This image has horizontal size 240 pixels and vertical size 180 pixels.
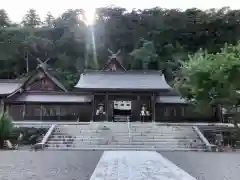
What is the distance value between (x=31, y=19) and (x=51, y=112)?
4339 centimetres

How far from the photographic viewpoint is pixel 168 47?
56.8m

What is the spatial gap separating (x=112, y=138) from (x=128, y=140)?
1.11m

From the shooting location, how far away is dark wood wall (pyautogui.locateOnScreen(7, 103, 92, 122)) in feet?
103

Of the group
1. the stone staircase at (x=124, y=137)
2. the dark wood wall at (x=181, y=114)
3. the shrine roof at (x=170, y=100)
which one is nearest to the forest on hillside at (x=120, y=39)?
the shrine roof at (x=170, y=100)

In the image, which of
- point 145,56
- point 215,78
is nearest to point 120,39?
point 145,56

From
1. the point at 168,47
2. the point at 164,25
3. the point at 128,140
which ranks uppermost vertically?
the point at 164,25

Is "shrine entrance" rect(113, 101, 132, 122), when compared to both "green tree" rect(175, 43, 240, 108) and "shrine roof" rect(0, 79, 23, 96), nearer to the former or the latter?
"green tree" rect(175, 43, 240, 108)

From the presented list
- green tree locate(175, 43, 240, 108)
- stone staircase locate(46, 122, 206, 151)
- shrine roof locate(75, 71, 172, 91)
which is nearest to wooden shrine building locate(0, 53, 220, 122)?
shrine roof locate(75, 71, 172, 91)

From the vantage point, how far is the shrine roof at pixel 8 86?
32625 millimetres

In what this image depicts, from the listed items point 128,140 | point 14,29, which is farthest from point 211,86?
point 14,29

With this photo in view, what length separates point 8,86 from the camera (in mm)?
35625

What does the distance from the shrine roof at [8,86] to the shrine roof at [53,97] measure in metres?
1.53

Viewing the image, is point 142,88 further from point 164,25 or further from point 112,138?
point 164,25

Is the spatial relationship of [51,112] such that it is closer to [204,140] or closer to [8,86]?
[8,86]
